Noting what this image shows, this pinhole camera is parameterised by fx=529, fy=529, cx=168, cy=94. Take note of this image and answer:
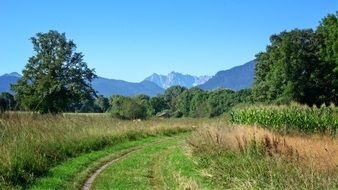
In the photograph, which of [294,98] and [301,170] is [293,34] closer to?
[294,98]

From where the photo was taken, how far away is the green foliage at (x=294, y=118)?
2968 cm

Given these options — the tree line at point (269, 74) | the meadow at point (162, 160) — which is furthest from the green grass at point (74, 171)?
the tree line at point (269, 74)

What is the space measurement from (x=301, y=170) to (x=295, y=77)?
6301cm

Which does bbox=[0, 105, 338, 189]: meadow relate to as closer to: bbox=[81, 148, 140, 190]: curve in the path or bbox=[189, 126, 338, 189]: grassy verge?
bbox=[189, 126, 338, 189]: grassy verge

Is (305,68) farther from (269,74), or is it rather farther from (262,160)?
(262,160)

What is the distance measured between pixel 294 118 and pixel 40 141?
1674 cm

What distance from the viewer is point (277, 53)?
7875 cm

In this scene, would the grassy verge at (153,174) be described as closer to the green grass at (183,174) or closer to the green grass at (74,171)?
the green grass at (183,174)

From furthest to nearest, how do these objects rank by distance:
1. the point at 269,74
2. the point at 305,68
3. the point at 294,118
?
the point at 269,74, the point at 305,68, the point at 294,118

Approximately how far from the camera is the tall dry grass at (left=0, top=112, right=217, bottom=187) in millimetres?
14933

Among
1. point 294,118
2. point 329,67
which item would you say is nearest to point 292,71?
point 329,67

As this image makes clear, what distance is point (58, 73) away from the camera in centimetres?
7831

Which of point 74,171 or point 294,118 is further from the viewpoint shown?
point 294,118

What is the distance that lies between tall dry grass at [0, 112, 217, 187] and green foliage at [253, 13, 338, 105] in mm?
45021
